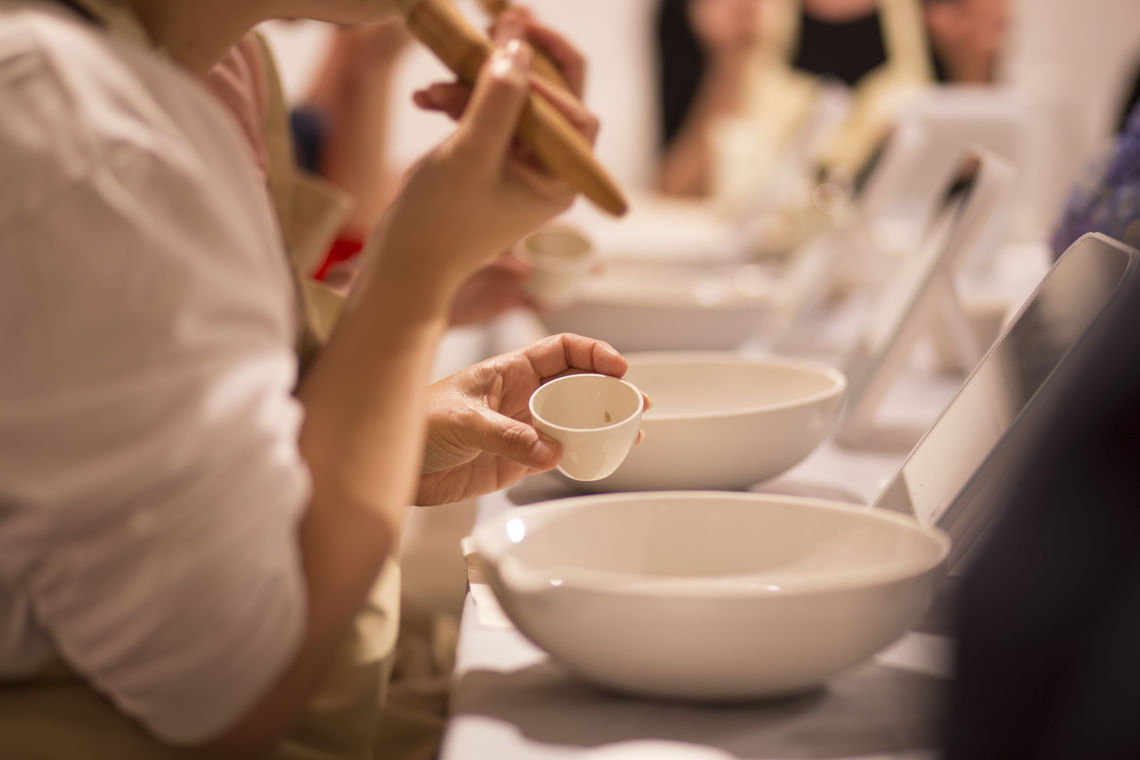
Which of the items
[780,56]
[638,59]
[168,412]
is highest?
[168,412]

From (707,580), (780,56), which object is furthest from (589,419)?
(780,56)

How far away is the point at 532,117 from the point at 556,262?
85cm

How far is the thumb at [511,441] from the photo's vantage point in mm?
777

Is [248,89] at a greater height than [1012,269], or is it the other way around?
[248,89]

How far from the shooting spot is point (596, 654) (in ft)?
1.87

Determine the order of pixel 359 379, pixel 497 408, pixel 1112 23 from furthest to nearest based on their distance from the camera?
pixel 1112 23 < pixel 497 408 < pixel 359 379

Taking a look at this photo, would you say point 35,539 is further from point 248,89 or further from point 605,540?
point 248,89

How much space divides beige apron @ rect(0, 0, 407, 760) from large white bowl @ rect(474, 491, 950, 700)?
145mm

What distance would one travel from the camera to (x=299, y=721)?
2.21 feet

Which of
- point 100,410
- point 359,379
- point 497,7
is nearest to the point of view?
point 100,410

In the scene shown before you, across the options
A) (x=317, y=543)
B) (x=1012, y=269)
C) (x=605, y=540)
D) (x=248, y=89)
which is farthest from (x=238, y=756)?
(x=1012, y=269)

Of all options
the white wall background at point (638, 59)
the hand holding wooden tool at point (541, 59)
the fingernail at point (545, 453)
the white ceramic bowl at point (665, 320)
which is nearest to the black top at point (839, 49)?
the white wall background at point (638, 59)

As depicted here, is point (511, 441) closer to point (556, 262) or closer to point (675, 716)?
point (675, 716)

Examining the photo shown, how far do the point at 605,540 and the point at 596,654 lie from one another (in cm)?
12
